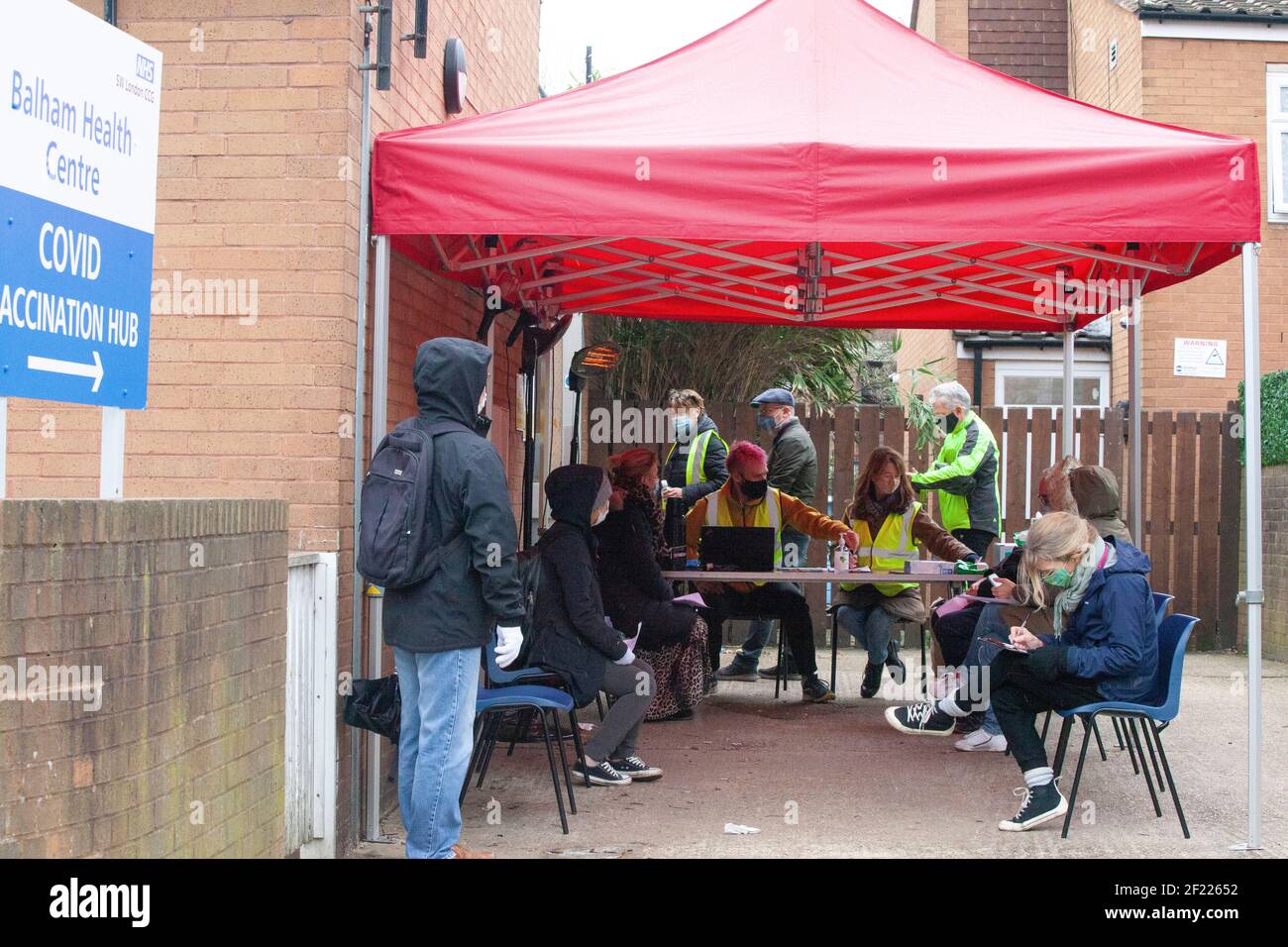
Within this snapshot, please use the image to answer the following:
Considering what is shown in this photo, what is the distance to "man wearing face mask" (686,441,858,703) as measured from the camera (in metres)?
8.27

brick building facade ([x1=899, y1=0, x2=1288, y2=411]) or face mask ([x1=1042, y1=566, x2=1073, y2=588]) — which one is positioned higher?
brick building facade ([x1=899, y1=0, x2=1288, y2=411])

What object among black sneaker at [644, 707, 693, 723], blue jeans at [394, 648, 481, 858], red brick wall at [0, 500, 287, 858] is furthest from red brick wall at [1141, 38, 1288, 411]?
red brick wall at [0, 500, 287, 858]

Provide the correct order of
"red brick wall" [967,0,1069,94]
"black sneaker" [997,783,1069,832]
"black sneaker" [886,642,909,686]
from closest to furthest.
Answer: "black sneaker" [997,783,1069,832]
"black sneaker" [886,642,909,686]
"red brick wall" [967,0,1069,94]

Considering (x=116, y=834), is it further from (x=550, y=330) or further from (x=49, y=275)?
(x=550, y=330)

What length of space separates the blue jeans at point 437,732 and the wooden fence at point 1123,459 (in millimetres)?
6550

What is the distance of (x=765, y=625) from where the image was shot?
9258 millimetres

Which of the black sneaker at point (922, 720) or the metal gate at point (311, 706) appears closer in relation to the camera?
the metal gate at point (311, 706)

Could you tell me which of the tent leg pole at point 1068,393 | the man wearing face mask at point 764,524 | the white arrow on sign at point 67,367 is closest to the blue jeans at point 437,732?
the white arrow on sign at point 67,367

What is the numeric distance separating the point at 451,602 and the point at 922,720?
3.75m

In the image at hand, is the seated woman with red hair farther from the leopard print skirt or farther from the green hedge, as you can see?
the green hedge

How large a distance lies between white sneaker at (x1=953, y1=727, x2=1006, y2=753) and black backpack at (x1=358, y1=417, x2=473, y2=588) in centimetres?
370

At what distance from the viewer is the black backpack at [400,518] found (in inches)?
174

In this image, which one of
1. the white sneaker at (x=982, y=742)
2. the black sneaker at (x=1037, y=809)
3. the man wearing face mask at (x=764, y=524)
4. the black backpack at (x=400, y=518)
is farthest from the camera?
the man wearing face mask at (x=764, y=524)

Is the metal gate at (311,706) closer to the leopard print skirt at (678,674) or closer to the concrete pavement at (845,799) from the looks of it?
the concrete pavement at (845,799)
